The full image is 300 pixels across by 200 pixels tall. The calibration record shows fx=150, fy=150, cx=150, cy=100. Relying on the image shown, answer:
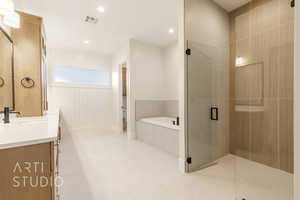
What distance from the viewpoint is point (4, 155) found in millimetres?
948

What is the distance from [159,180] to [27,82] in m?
2.39

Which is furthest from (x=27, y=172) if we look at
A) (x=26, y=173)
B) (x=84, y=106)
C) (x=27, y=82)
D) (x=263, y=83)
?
(x=84, y=106)

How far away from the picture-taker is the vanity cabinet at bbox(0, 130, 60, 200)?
962 mm

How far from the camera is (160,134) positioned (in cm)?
330

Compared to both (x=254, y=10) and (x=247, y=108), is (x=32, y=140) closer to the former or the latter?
(x=247, y=108)

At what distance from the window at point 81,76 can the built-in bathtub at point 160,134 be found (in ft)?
8.14

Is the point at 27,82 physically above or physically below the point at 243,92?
above

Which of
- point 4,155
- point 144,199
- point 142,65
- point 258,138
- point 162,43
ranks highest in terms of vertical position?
point 162,43

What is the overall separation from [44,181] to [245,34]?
3.15m

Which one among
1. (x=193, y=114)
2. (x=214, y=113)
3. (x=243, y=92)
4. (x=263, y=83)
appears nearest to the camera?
(x=263, y=83)

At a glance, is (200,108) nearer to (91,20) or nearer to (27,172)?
(27,172)

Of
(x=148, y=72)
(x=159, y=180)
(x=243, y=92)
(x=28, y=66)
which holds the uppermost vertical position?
(x=148, y=72)

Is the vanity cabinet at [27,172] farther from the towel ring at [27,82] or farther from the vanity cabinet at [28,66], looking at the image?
the towel ring at [27,82]

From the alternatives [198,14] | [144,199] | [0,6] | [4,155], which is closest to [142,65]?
[198,14]
